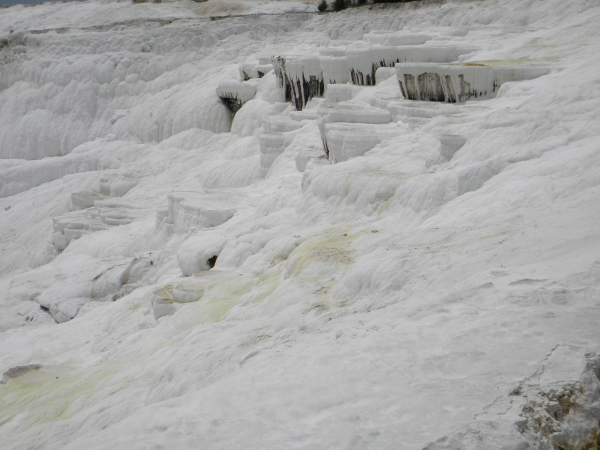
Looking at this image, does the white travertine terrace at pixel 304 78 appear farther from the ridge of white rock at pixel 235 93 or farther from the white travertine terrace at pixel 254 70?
the white travertine terrace at pixel 254 70

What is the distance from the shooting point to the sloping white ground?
3588 millimetres

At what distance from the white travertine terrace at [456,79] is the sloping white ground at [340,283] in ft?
1.43

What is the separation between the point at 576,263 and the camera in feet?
14.5

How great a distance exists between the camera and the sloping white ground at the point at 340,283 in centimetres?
359

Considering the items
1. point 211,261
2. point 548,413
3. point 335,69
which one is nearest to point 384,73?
point 335,69

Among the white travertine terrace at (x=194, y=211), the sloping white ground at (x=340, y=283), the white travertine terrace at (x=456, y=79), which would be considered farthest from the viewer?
the white travertine terrace at (x=194, y=211)

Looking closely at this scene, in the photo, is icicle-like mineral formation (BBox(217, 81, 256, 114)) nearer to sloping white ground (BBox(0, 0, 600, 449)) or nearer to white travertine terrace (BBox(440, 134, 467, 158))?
sloping white ground (BBox(0, 0, 600, 449))

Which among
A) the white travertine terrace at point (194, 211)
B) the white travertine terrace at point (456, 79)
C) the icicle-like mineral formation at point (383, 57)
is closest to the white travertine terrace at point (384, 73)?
the icicle-like mineral formation at point (383, 57)

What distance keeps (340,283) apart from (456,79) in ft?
23.9

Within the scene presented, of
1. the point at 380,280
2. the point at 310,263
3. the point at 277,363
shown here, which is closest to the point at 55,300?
the point at 310,263

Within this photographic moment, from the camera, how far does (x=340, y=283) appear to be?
646cm

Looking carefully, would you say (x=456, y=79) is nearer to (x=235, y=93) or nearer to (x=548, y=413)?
(x=548, y=413)

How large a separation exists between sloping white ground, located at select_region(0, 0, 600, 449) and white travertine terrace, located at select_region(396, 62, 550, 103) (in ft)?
1.43

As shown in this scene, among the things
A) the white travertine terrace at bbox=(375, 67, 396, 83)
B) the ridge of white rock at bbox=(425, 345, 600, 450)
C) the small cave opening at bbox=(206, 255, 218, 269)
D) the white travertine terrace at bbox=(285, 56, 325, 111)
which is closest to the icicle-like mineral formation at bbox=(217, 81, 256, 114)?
the white travertine terrace at bbox=(285, 56, 325, 111)
